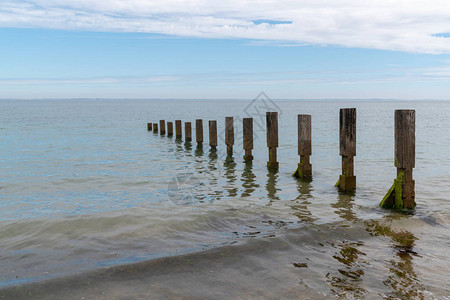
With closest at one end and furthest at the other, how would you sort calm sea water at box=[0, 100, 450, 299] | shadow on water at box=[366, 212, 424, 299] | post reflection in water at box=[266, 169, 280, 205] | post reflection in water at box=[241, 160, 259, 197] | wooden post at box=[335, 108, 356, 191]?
shadow on water at box=[366, 212, 424, 299] < calm sea water at box=[0, 100, 450, 299] < wooden post at box=[335, 108, 356, 191] < post reflection in water at box=[266, 169, 280, 205] < post reflection in water at box=[241, 160, 259, 197]

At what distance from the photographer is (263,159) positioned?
1577 cm

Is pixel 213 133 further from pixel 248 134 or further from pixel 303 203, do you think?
pixel 303 203

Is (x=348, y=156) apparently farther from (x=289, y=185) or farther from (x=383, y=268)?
(x=383, y=268)

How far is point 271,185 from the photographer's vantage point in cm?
1045

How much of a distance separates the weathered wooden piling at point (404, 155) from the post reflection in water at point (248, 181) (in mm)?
3399

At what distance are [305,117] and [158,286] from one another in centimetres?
740

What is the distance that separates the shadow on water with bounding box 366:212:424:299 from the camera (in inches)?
158

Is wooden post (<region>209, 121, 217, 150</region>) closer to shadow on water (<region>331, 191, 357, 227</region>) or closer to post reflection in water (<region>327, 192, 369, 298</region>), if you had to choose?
shadow on water (<region>331, 191, 357, 227</region>)

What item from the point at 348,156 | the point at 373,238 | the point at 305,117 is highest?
the point at 305,117

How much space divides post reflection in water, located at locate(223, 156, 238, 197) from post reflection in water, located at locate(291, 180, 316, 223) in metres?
1.61

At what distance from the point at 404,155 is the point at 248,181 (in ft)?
15.7

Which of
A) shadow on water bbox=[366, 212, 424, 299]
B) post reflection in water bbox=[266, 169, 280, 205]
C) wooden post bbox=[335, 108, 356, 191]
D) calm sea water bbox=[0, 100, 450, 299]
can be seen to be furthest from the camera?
post reflection in water bbox=[266, 169, 280, 205]

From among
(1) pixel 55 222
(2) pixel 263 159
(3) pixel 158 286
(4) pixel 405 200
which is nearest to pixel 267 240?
(3) pixel 158 286

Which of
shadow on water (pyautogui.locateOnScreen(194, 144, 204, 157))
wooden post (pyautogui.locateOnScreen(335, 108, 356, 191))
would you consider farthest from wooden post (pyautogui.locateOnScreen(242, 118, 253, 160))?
wooden post (pyautogui.locateOnScreen(335, 108, 356, 191))
